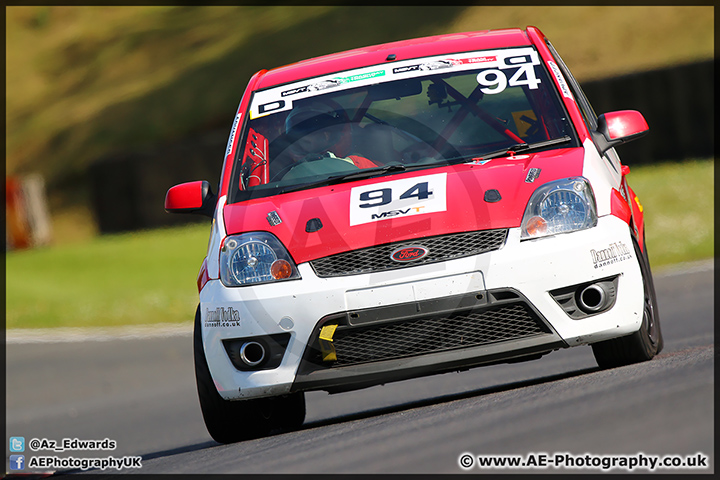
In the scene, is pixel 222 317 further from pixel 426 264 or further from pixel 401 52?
pixel 401 52

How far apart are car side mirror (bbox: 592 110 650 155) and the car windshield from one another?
20 centimetres

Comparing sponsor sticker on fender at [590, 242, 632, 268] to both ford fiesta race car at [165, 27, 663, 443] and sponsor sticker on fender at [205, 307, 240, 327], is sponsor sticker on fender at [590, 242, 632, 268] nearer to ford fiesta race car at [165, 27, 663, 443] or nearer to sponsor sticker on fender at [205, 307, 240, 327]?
ford fiesta race car at [165, 27, 663, 443]

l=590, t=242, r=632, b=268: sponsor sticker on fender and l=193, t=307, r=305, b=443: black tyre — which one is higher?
l=590, t=242, r=632, b=268: sponsor sticker on fender

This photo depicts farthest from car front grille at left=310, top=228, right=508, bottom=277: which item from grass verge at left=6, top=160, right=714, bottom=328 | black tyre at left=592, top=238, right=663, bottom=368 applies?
grass verge at left=6, top=160, right=714, bottom=328

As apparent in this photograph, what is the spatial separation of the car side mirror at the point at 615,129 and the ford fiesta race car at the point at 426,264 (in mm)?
11

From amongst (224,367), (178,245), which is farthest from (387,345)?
(178,245)

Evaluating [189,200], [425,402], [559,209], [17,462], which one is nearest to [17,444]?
[17,462]

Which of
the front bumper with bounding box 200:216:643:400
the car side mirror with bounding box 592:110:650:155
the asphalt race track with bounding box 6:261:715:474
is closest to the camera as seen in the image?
the asphalt race track with bounding box 6:261:715:474

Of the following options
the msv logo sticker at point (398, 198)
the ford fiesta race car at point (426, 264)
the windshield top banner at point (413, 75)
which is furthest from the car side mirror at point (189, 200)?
the msv logo sticker at point (398, 198)

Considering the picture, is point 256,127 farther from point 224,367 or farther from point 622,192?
point 622,192

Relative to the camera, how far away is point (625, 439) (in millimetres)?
3689

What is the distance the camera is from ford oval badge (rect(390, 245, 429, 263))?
495 cm

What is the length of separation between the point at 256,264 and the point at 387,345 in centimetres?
73

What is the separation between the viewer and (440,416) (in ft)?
15.9
